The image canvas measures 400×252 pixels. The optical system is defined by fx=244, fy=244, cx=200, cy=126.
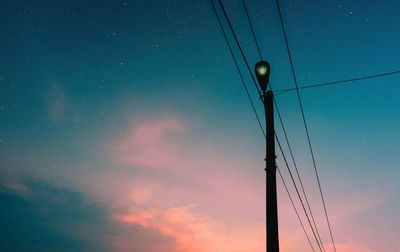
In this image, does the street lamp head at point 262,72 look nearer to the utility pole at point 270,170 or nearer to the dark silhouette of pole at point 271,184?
the utility pole at point 270,170

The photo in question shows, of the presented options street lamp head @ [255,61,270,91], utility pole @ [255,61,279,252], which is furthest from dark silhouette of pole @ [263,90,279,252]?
street lamp head @ [255,61,270,91]

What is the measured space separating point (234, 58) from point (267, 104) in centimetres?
136

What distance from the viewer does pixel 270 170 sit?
197 inches

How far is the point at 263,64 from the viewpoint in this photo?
536 centimetres

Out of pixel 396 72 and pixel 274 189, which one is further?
pixel 396 72

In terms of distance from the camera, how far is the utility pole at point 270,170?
176 inches

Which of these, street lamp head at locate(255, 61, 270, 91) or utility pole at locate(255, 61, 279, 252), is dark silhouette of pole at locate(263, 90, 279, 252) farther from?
street lamp head at locate(255, 61, 270, 91)

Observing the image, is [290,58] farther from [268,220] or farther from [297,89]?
[268,220]

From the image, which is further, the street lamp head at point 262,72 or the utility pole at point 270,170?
the street lamp head at point 262,72

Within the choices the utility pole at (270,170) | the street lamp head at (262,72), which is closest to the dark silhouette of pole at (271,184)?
the utility pole at (270,170)

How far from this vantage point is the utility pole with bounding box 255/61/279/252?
14.7ft

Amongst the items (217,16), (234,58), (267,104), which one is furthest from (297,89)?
(217,16)

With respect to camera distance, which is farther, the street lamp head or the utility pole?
the street lamp head

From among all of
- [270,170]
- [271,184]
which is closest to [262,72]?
[270,170]
